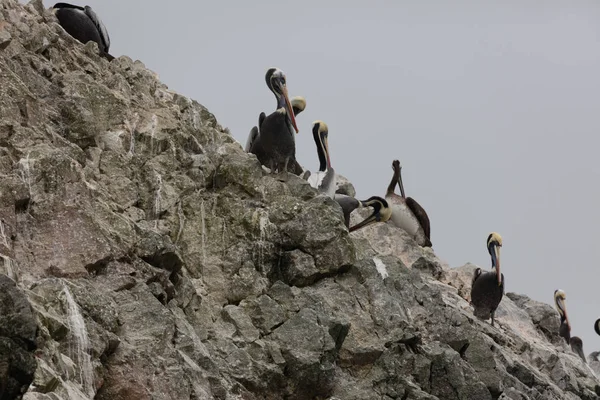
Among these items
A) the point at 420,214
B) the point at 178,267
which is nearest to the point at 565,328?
the point at 420,214

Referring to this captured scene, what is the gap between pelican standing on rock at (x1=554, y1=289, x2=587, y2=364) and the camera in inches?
1187

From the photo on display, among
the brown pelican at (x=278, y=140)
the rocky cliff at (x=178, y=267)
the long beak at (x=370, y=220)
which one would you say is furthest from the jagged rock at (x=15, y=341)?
the long beak at (x=370, y=220)

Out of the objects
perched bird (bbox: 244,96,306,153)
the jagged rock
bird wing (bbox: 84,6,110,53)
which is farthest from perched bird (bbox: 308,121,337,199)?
the jagged rock

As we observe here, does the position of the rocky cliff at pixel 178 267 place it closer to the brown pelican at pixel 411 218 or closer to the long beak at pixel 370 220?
the long beak at pixel 370 220

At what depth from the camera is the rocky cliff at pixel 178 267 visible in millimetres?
11297

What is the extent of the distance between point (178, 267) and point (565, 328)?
21854mm

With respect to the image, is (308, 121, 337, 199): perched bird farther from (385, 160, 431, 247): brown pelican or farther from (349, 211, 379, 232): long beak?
(385, 160, 431, 247): brown pelican

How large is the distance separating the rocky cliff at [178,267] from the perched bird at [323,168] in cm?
331

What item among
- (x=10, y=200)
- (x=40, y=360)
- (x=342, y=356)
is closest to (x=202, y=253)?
(x=342, y=356)

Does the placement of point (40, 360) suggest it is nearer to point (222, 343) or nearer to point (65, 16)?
point (222, 343)

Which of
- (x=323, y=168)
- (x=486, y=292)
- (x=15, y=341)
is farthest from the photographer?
(x=323, y=168)

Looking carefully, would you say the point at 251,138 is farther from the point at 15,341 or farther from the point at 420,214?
the point at 15,341

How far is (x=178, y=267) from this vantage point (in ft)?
44.5

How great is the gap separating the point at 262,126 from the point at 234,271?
4.52 m
